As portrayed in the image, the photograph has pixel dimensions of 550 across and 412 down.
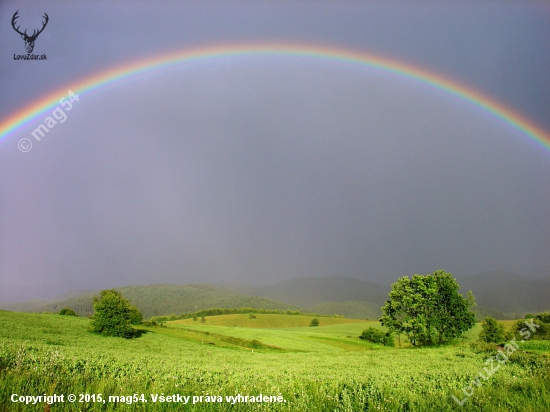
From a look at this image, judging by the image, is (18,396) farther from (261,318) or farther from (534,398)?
(261,318)

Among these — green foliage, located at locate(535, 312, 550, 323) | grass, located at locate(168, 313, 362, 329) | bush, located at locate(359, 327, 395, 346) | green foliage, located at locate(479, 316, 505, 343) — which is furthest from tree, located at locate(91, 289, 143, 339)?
green foliage, located at locate(535, 312, 550, 323)

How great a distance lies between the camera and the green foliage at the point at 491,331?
7144cm

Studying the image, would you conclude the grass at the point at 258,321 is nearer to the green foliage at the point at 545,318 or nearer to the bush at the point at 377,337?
the bush at the point at 377,337

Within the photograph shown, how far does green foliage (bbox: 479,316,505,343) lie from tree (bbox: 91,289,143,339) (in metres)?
68.4

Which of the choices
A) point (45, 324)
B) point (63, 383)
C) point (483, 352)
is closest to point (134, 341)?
point (45, 324)

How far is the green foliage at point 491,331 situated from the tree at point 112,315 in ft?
225

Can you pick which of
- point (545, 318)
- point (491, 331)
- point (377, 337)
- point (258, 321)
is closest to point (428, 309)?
point (377, 337)

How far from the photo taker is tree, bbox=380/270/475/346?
56.3 meters

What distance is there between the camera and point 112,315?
50.8m

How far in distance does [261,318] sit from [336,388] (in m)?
125

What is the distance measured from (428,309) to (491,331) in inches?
1064

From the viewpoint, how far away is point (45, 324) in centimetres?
4709

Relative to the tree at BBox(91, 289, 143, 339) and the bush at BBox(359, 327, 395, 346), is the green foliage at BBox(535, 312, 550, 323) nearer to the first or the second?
the bush at BBox(359, 327, 395, 346)

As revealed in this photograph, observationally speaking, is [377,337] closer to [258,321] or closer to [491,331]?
[491,331]
